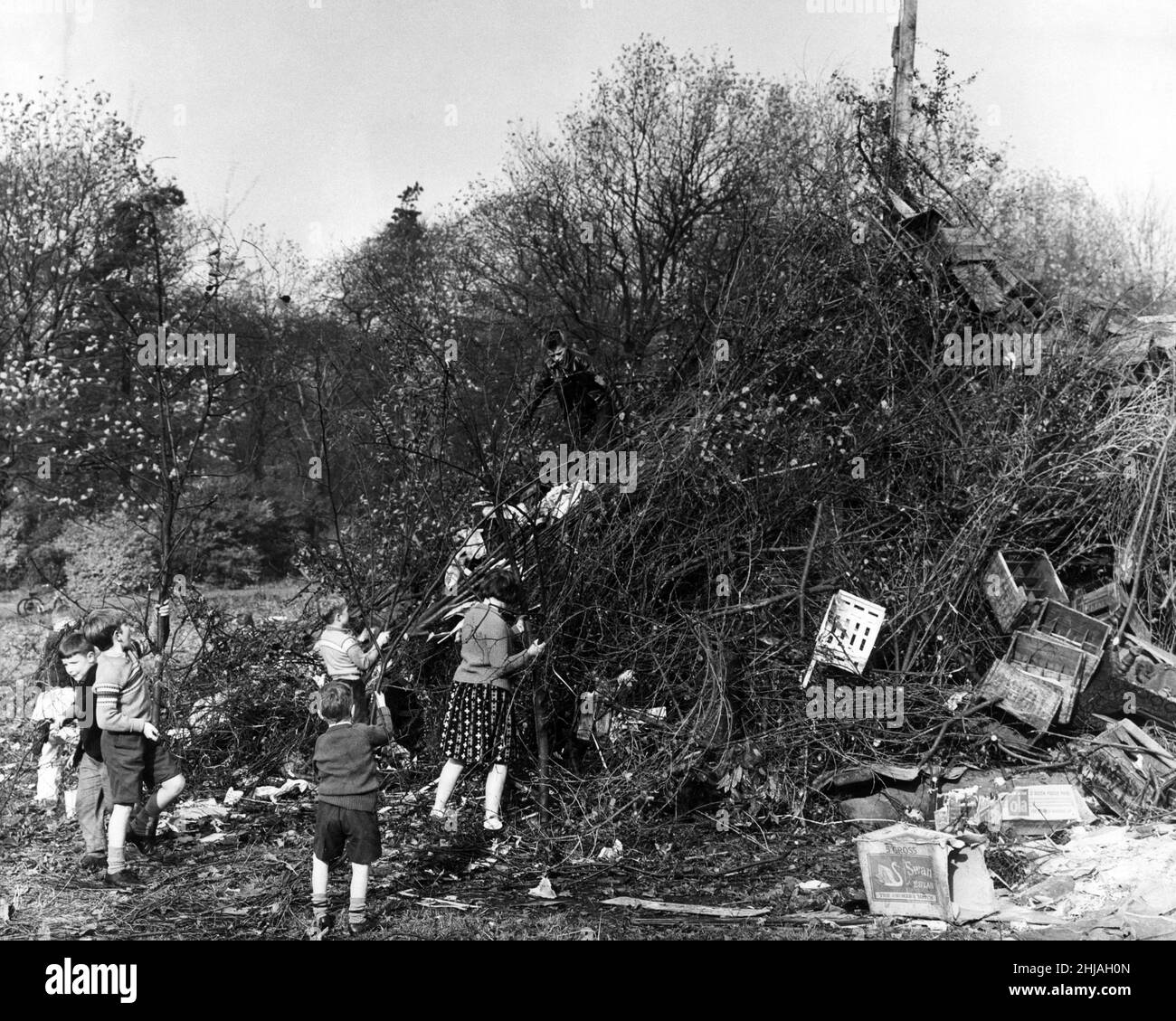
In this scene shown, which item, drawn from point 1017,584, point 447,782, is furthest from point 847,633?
point 447,782

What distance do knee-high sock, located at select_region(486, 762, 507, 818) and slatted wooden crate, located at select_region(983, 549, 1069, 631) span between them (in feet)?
11.5

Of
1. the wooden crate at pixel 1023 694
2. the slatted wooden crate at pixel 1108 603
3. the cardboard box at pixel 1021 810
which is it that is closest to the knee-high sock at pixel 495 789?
the cardboard box at pixel 1021 810

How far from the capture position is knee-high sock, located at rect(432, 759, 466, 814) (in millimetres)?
5840

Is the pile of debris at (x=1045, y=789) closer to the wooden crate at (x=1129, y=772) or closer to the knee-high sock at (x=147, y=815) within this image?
the wooden crate at (x=1129, y=772)

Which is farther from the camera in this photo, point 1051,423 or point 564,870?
point 1051,423

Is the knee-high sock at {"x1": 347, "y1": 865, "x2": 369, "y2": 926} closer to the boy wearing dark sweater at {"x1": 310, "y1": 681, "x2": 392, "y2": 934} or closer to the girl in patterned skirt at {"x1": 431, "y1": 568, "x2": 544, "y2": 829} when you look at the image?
the boy wearing dark sweater at {"x1": 310, "y1": 681, "x2": 392, "y2": 934}

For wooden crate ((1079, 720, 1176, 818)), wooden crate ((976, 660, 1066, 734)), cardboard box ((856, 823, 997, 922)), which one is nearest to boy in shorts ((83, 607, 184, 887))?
cardboard box ((856, 823, 997, 922))

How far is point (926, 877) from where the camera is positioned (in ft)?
15.9

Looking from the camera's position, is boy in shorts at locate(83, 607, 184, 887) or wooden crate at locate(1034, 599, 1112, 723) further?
wooden crate at locate(1034, 599, 1112, 723)
